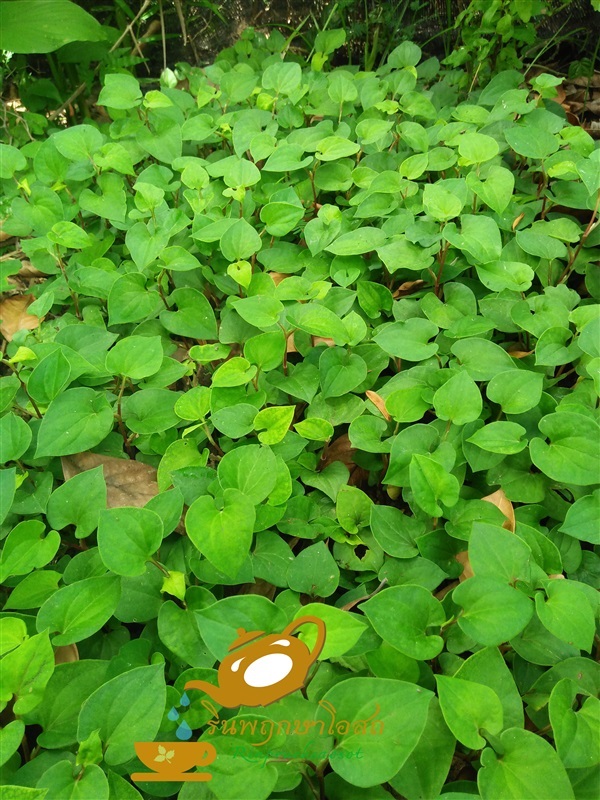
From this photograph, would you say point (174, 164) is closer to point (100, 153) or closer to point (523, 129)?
point (100, 153)

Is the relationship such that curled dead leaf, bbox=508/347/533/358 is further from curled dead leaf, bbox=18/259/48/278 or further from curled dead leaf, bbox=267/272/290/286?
curled dead leaf, bbox=18/259/48/278

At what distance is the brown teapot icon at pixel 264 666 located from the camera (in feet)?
2.64

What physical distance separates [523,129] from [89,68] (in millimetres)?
1928

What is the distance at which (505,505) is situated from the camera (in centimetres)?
110

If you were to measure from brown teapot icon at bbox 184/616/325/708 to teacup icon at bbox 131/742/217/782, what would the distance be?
0.07m

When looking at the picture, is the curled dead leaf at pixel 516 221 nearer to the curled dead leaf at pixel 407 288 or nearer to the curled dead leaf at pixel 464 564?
the curled dead leaf at pixel 407 288

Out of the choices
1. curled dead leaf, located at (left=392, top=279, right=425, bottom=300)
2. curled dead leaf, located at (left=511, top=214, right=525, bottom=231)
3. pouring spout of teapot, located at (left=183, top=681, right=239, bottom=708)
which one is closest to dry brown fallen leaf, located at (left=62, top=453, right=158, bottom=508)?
pouring spout of teapot, located at (left=183, top=681, right=239, bottom=708)

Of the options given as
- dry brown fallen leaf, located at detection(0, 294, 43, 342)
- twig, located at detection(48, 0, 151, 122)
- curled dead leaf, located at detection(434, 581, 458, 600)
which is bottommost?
curled dead leaf, located at detection(434, 581, 458, 600)

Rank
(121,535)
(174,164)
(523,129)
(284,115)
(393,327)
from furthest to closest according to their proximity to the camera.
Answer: (284,115), (174,164), (523,129), (393,327), (121,535)

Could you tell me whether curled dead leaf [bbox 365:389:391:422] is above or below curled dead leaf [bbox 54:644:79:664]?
above

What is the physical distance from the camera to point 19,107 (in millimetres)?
2615

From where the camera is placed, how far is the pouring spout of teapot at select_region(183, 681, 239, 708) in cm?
82

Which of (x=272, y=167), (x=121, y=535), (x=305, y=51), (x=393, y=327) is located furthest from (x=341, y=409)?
(x=305, y=51)

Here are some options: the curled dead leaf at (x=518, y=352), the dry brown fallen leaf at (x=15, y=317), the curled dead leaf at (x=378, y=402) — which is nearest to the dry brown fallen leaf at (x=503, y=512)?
the curled dead leaf at (x=378, y=402)
